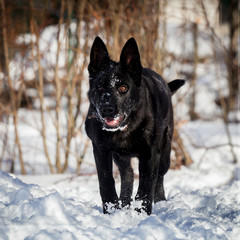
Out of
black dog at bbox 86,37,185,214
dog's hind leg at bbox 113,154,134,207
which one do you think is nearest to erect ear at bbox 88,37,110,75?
black dog at bbox 86,37,185,214

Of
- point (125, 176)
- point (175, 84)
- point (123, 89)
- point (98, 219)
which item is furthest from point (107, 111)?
point (175, 84)

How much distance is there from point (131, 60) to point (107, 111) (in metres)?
0.49

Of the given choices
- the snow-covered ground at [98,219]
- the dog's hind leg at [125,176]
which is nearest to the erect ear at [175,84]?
the dog's hind leg at [125,176]

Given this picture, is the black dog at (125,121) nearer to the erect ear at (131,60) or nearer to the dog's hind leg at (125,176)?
the erect ear at (131,60)

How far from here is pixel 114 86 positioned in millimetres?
2873

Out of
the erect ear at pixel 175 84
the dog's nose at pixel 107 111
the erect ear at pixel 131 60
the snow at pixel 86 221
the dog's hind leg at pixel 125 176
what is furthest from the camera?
the erect ear at pixel 175 84

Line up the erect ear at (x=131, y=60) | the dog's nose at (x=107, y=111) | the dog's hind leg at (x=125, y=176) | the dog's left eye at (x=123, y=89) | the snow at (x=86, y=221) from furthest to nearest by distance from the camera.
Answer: the dog's hind leg at (x=125, y=176), the erect ear at (x=131, y=60), the dog's left eye at (x=123, y=89), the dog's nose at (x=107, y=111), the snow at (x=86, y=221)

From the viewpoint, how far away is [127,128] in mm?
2998

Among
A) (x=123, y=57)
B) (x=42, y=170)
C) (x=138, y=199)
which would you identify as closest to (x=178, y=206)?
(x=138, y=199)

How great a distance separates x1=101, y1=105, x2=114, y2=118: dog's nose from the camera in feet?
9.13

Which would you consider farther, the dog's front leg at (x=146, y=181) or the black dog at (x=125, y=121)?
the dog's front leg at (x=146, y=181)

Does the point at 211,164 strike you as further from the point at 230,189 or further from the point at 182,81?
the point at 182,81

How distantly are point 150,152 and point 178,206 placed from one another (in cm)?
49

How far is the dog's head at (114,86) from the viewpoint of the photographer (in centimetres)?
283
